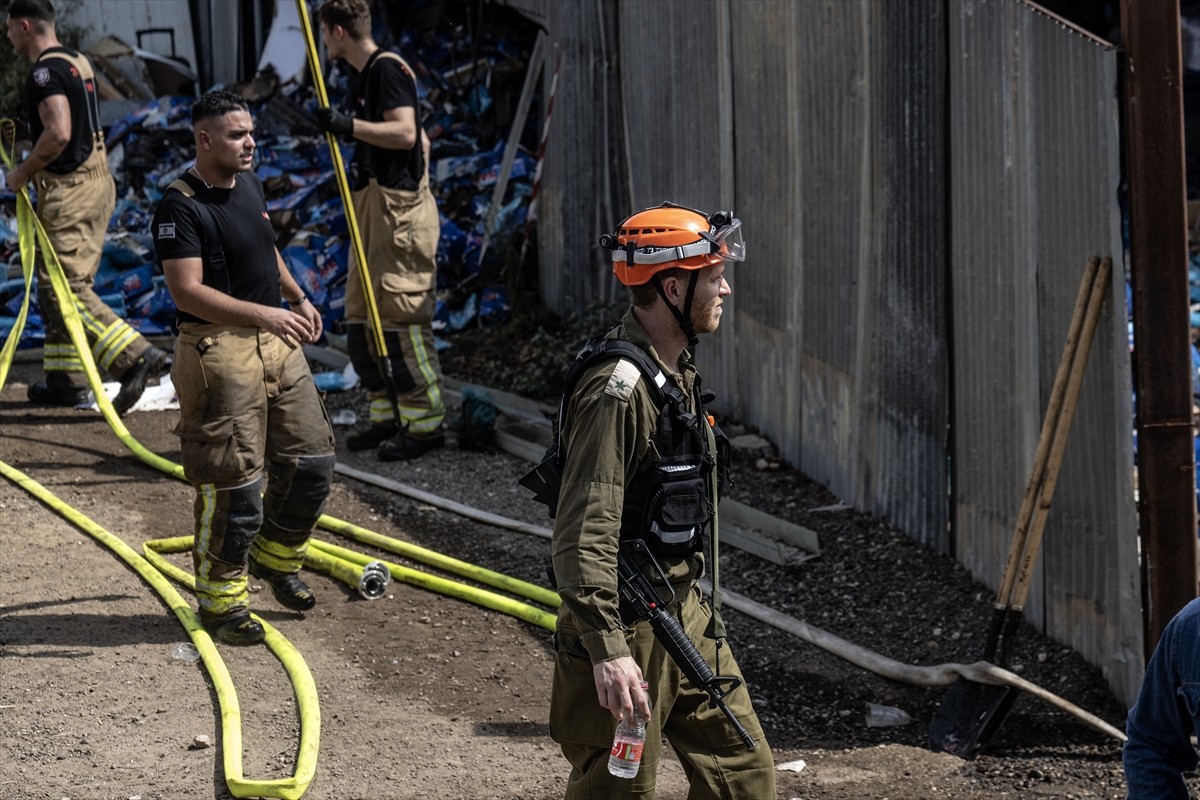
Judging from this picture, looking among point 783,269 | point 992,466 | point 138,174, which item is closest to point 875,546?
point 992,466

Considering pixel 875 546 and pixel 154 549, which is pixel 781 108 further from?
pixel 154 549

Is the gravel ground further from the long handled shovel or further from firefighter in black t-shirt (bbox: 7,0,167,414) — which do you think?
firefighter in black t-shirt (bbox: 7,0,167,414)

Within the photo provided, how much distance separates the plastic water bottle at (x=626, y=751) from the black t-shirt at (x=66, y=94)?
615cm

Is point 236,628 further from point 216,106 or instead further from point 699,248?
point 699,248

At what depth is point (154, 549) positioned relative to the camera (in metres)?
6.60

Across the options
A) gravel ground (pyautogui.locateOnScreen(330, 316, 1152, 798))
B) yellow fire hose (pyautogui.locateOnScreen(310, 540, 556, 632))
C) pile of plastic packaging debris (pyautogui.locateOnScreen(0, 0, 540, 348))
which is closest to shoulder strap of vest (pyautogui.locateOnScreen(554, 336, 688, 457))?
gravel ground (pyautogui.locateOnScreen(330, 316, 1152, 798))

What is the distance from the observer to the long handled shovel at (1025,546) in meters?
5.05

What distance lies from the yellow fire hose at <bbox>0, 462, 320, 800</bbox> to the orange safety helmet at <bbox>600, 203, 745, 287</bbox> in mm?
1990

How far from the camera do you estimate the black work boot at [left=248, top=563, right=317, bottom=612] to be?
5992mm

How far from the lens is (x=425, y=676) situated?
222 inches

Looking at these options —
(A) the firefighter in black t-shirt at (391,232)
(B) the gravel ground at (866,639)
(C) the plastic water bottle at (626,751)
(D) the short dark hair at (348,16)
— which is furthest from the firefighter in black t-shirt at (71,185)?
(C) the plastic water bottle at (626,751)

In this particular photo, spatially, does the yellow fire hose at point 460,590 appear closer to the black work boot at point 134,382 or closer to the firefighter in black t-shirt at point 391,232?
the firefighter in black t-shirt at point 391,232

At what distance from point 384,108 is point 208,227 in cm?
253

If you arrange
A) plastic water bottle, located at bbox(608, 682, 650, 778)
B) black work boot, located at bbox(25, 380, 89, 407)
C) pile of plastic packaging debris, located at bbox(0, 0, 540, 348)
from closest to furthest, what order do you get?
plastic water bottle, located at bbox(608, 682, 650, 778) < black work boot, located at bbox(25, 380, 89, 407) < pile of plastic packaging debris, located at bbox(0, 0, 540, 348)
